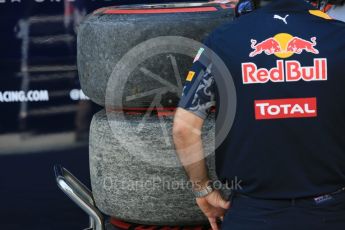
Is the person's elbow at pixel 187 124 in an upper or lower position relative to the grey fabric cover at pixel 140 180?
upper

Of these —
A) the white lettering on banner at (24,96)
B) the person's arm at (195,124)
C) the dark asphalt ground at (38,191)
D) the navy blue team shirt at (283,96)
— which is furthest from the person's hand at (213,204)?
the white lettering on banner at (24,96)

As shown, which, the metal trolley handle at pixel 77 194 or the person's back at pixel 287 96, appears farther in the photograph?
the metal trolley handle at pixel 77 194

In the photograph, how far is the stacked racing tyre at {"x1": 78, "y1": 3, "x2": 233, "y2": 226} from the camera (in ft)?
7.02

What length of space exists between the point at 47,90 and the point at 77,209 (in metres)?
0.66

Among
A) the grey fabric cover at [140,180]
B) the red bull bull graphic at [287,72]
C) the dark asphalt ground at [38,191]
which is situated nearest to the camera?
the red bull bull graphic at [287,72]

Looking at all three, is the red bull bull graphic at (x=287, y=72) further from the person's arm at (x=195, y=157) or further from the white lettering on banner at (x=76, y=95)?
the white lettering on banner at (x=76, y=95)

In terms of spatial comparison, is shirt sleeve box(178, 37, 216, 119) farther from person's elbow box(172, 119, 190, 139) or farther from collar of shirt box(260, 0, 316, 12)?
collar of shirt box(260, 0, 316, 12)

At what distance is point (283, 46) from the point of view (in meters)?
1.88

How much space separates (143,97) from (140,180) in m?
0.26

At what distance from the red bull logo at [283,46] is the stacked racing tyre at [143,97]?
30cm

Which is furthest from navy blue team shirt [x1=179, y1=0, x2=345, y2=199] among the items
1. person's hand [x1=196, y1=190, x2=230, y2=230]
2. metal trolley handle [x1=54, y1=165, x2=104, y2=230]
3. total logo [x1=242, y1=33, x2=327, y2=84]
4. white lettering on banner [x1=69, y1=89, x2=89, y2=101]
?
white lettering on banner [x1=69, y1=89, x2=89, y2=101]

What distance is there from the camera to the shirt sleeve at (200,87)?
1.92 metres

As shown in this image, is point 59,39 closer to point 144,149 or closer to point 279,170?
point 144,149

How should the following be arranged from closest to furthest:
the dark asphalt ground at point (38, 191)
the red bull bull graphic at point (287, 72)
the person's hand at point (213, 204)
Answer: the red bull bull graphic at point (287, 72) → the person's hand at point (213, 204) → the dark asphalt ground at point (38, 191)
